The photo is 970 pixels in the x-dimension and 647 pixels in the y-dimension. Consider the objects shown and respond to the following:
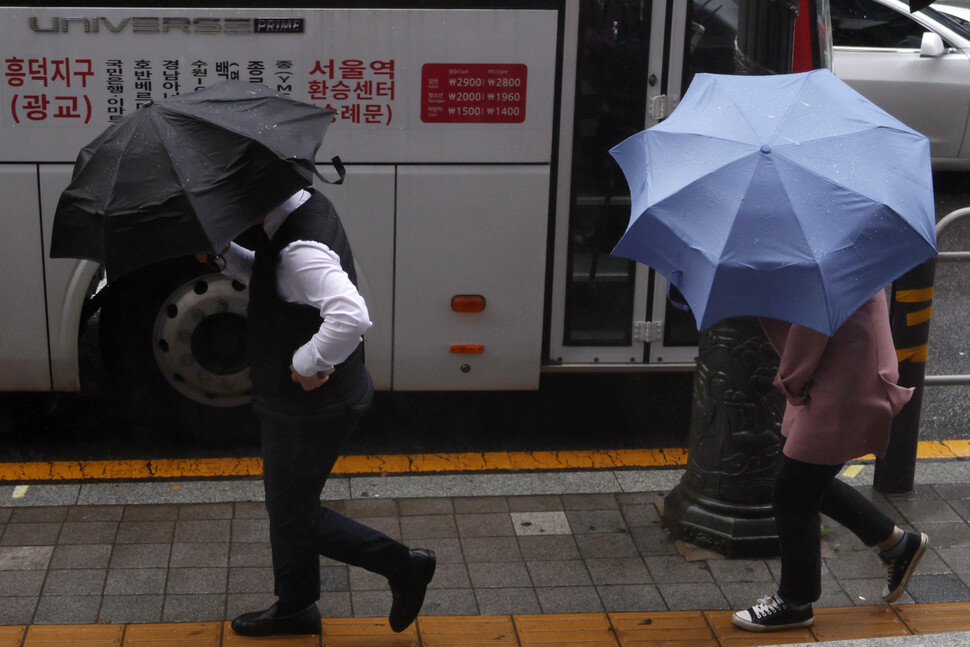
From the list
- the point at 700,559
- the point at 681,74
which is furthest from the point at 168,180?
the point at 681,74

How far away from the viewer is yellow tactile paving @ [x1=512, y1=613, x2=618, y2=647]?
4.00 m

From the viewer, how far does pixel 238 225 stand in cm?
313

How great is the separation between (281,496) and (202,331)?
2.07 m

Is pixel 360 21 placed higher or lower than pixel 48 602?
higher

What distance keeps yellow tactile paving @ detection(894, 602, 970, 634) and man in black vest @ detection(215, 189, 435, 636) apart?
1706 mm

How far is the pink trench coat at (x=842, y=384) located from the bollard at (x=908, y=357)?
115cm

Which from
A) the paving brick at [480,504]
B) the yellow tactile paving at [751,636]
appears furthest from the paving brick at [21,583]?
the yellow tactile paving at [751,636]

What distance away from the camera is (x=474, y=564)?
450 cm

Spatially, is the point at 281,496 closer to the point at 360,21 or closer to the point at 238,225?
the point at 238,225

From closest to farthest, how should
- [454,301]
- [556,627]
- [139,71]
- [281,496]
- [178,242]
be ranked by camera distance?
[178,242]
[281,496]
[556,627]
[139,71]
[454,301]

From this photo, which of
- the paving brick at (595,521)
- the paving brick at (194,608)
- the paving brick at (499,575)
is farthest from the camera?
the paving brick at (595,521)

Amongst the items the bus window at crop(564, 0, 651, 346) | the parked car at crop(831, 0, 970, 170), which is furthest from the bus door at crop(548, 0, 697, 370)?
the parked car at crop(831, 0, 970, 170)

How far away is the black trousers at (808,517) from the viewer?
12.7 feet

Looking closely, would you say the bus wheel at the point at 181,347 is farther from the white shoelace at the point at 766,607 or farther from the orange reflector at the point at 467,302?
the white shoelace at the point at 766,607
